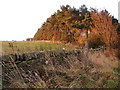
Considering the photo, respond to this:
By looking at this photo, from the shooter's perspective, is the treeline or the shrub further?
the shrub

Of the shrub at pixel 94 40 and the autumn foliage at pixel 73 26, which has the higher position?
the autumn foliage at pixel 73 26

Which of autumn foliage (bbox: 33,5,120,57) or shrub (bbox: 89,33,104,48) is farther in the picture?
shrub (bbox: 89,33,104,48)

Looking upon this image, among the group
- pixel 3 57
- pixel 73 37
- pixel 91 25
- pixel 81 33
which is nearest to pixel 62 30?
pixel 73 37

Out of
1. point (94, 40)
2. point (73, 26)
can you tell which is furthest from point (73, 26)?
point (94, 40)

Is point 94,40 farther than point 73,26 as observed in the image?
No

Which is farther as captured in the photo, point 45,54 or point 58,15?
point 58,15

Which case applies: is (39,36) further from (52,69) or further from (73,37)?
(52,69)

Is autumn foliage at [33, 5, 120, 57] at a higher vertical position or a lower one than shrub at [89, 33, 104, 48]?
higher

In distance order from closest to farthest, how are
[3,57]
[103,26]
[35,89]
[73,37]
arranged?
[35,89] → [3,57] → [103,26] → [73,37]

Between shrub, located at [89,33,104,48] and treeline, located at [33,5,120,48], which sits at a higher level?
treeline, located at [33,5,120,48]

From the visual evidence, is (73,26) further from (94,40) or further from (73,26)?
(94,40)

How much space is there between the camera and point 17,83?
2.77 metres

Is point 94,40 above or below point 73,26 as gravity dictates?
below

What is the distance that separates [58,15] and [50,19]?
1.30 metres
